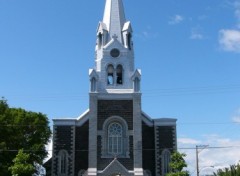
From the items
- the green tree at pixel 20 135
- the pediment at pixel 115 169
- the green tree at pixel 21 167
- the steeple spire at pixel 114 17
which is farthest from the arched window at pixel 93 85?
the green tree at pixel 21 167

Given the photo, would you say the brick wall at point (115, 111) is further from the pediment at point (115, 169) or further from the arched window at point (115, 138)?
the pediment at point (115, 169)

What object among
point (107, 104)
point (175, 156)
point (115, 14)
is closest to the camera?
point (175, 156)

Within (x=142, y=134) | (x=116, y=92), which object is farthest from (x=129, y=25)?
(x=142, y=134)

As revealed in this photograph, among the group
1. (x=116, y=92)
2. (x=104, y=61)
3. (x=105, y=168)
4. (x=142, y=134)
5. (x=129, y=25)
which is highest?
(x=129, y=25)

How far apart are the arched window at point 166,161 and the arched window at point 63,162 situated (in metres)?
10.6

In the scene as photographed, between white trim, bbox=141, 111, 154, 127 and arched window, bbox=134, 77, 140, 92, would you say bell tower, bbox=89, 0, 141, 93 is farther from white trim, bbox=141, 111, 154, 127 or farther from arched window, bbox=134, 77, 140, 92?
white trim, bbox=141, 111, 154, 127

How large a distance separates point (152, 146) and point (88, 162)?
7.40m

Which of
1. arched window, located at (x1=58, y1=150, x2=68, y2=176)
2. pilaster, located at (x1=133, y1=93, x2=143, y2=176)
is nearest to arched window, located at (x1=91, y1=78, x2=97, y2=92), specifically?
pilaster, located at (x1=133, y1=93, x2=143, y2=176)

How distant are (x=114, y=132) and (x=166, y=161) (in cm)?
656

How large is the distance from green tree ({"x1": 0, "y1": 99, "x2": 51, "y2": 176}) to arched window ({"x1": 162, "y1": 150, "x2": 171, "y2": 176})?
13.0 metres

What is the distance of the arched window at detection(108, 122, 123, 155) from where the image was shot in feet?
174

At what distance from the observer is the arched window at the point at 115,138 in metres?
53.0

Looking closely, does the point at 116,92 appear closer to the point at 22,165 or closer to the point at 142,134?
the point at 142,134

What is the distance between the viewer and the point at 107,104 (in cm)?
5397
